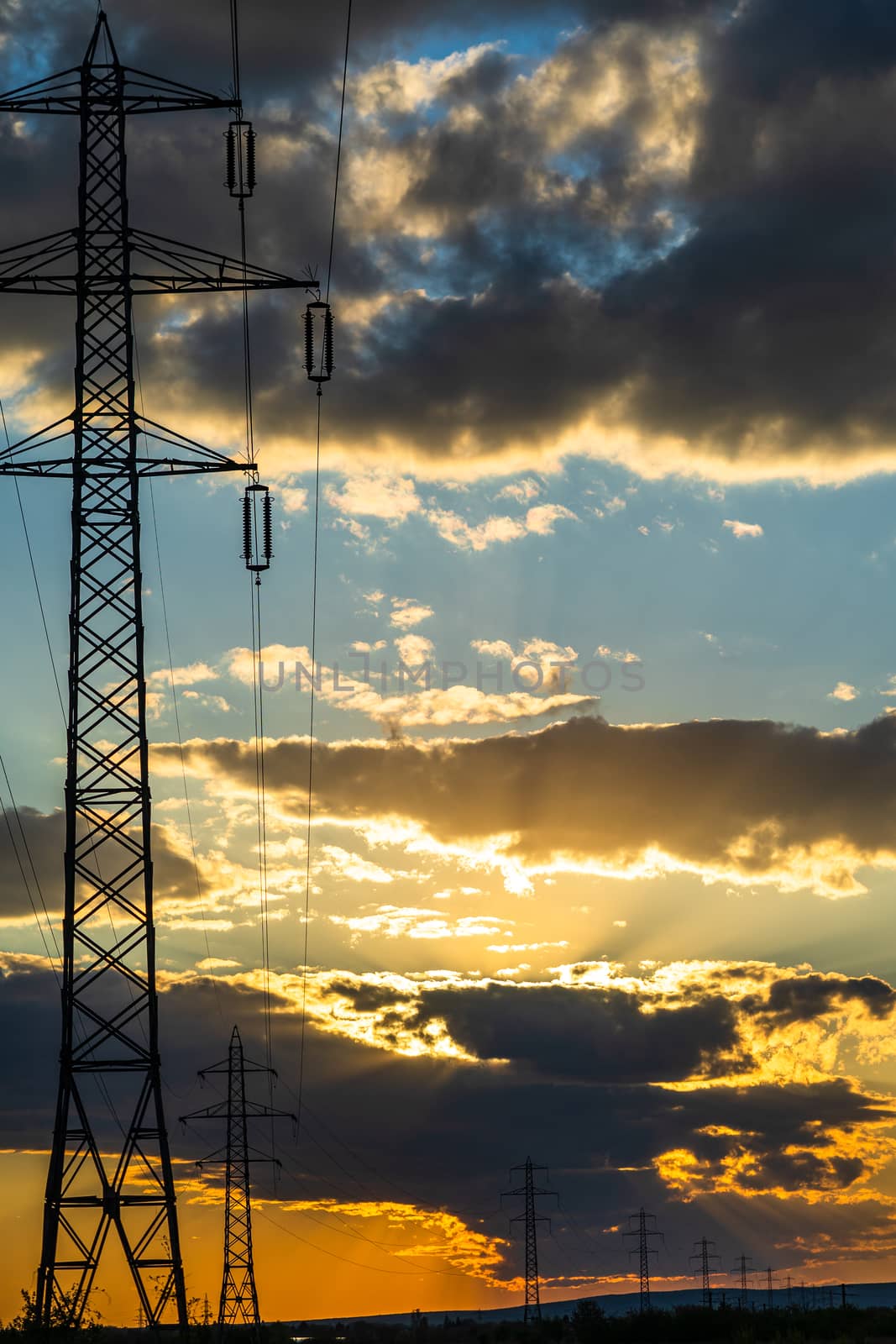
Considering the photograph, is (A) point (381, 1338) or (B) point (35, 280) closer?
(B) point (35, 280)

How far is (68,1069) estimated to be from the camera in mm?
40188

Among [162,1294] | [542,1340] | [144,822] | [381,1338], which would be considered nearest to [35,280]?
[144,822]

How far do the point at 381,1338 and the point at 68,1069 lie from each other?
62.6 metres

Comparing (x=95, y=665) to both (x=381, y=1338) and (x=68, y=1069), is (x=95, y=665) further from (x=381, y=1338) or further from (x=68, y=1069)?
(x=381, y=1338)

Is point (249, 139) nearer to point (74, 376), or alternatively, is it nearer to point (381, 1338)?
point (74, 376)

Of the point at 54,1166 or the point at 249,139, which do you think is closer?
the point at 54,1166

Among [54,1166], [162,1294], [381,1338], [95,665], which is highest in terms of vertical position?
[95,665]

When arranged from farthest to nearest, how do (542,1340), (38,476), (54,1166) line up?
(542,1340)
(38,476)
(54,1166)

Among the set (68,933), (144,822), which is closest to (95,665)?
(144,822)

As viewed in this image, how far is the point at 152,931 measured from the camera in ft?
134

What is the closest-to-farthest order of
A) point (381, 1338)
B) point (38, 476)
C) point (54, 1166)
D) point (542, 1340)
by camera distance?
1. point (54, 1166)
2. point (38, 476)
3. point (542, 1340)
4. point (381, 1338)

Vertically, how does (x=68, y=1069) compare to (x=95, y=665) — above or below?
below

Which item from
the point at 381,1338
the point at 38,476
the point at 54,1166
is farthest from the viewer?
the point at 381,1338

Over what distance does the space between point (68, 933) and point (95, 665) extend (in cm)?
702
